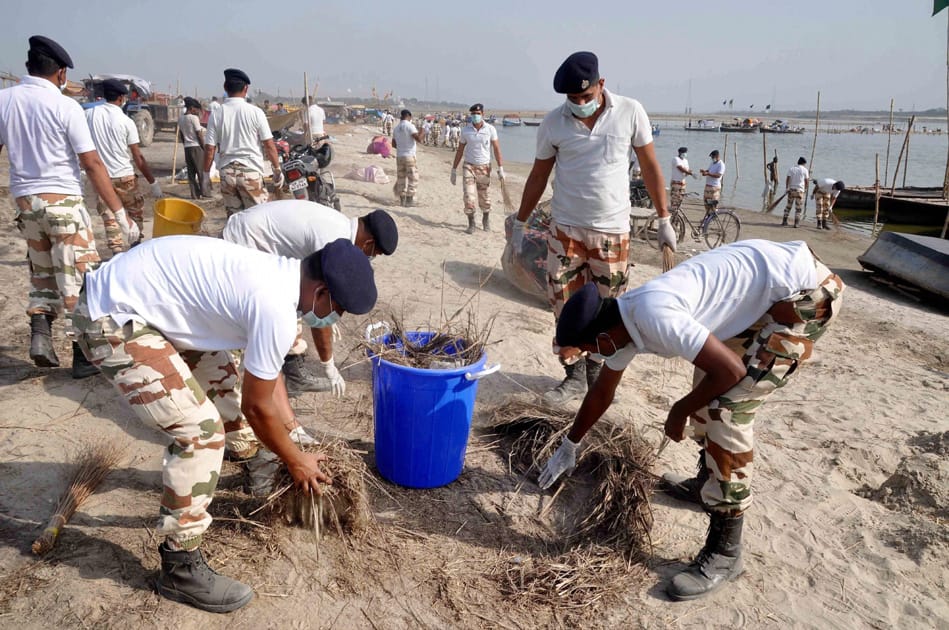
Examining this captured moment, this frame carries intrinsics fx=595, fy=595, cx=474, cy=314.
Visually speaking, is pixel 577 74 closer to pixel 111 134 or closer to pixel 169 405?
pixel 169 405

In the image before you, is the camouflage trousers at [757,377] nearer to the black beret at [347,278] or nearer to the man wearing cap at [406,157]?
the black beret at [347,278]

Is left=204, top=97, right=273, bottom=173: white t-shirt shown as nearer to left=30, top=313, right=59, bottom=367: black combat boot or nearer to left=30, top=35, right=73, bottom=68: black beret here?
left=30, top=35, right=73, bottom=68: black beret

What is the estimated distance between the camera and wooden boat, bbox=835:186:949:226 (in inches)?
626

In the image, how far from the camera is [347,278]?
6.68ft

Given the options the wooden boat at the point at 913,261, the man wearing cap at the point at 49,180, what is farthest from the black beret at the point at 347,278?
the wooden boat at the point at 913,261

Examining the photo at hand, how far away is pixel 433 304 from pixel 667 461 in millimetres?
3032

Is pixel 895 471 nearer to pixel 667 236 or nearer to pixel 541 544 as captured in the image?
pixel 667 236

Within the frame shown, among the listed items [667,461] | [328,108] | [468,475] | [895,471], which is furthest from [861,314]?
[328,108]

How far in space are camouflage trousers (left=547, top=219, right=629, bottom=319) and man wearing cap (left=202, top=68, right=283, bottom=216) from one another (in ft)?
12.0

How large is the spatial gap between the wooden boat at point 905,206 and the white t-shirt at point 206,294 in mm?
18921

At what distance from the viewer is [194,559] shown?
229cm

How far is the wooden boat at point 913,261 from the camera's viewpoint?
8875mm

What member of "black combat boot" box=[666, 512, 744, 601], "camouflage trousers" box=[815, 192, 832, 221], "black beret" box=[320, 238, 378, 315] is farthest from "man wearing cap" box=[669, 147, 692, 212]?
"black beret" box=[320, 238, 378, 315]

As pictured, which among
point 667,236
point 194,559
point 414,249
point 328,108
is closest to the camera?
point 194,559
